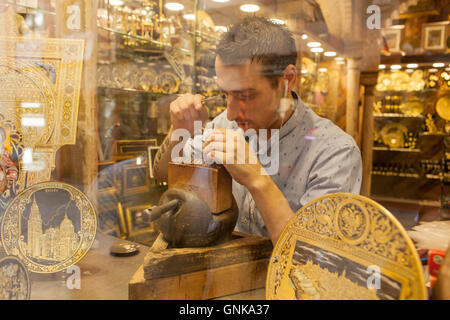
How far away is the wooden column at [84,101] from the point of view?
133cm

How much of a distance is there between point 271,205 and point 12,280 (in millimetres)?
657

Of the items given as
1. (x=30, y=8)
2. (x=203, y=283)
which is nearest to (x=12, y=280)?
(x=203, y=283)

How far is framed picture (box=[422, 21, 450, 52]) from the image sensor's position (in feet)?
3.00

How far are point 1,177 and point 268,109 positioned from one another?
34.5 inches

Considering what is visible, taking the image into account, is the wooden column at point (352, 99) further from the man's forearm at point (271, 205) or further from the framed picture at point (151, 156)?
the framed picture at point (151, 156)

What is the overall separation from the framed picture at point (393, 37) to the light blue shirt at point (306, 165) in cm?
28

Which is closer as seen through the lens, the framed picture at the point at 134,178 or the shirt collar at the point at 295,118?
the shirt collar at the point at 295,118

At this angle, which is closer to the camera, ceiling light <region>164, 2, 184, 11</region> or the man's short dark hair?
the man's short dark hair

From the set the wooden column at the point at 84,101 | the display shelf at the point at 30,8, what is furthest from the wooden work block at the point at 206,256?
the display shelf at the point at 30,8

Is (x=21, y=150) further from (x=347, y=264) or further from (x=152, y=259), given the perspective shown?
(x=347, y=264)

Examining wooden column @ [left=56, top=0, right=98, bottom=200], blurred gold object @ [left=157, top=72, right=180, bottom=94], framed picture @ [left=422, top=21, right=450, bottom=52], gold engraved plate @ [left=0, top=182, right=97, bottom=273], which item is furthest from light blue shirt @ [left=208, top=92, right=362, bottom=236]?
blurred gold object @ [left=157, top=72, right=180, bottom=94]

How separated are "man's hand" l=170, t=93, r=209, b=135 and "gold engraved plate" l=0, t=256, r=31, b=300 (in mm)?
571

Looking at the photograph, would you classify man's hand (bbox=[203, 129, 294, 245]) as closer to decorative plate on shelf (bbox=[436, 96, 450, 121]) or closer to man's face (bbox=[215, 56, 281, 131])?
man's face (bbox=[215, 56, 281, 131])

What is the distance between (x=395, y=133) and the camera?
42.5 inches
